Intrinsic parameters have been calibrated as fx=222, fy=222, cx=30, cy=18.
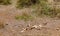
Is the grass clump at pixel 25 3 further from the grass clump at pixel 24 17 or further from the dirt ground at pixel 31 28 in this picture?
the grass clump at pixel 24 17

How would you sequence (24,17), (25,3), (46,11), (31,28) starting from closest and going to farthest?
1. (31,28)
2. (24,17)
3. (46,11)
4. (25,3)

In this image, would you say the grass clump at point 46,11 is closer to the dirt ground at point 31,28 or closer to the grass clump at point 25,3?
the dirt ground at point 31,28

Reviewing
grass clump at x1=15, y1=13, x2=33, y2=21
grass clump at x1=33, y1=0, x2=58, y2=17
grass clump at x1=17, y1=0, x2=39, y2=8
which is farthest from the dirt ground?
grass clump at x1=17, y1=0, x2=39, y2=8

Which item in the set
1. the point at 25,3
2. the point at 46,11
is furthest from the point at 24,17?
the point at 25,3

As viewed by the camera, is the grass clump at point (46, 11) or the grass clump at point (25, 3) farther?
the grass clump at point (25, 3)

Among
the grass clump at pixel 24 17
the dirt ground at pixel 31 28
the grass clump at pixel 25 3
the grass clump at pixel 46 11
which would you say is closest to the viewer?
the dirt ground at pixel 31 28

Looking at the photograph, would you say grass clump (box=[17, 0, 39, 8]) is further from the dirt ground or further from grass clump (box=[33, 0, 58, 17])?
the dirt ground

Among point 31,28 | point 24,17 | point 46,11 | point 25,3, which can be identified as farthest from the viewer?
point 25,3

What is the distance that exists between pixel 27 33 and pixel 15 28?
1.98 feet

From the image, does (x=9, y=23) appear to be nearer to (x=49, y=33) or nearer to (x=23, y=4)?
(x=49, y=33)

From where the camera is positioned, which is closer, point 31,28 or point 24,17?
point 31,28

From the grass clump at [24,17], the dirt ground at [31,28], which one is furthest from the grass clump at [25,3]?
the grass clump at [24,17]

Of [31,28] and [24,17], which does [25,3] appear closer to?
[24,17]

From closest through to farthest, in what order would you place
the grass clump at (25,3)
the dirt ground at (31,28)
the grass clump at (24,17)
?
1. the dirt ground at (31,28)
2. the grass clump at (24,17)
3. the grass clump at (25,3)
